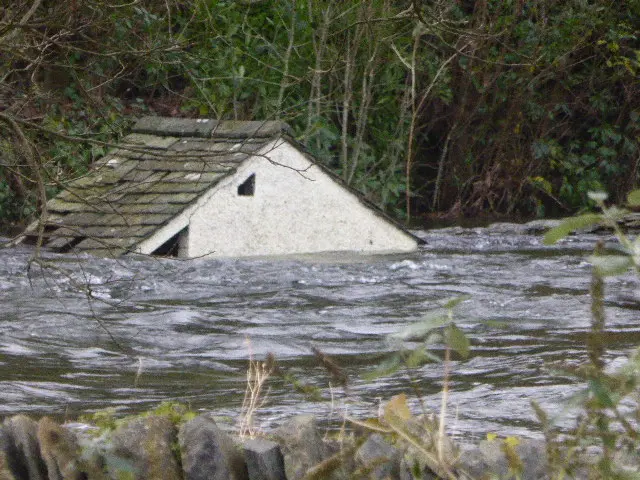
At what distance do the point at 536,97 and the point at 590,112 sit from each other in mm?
865

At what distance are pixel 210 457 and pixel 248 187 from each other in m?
9.05

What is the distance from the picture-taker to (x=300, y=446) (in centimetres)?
296

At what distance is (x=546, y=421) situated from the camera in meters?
1.77

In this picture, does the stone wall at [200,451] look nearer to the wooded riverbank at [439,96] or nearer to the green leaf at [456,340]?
the green leaf at [456,340]

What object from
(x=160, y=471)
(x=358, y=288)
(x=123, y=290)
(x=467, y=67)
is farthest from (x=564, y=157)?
(x=160, y=471)

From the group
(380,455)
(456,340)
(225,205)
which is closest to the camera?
(456,340)

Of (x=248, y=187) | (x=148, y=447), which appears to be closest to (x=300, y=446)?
(x=148, y=447)

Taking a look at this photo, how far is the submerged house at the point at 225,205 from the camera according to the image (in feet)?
36.0

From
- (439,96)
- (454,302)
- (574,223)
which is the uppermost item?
(439,96)

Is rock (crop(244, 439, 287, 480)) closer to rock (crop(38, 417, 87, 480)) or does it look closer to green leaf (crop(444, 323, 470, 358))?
rock (crop(38, 417, 87, 480))

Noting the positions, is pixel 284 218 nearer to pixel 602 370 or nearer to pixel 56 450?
pixel 56 450

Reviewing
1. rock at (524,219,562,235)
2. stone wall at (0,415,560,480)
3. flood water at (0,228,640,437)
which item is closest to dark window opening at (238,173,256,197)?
flood water at (0,228,640,437)

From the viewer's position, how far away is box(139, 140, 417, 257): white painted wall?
11.5 meters

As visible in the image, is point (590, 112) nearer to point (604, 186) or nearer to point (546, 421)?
point (604, 186)
